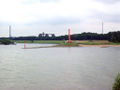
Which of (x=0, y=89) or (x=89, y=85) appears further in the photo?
(x=89, y=85)

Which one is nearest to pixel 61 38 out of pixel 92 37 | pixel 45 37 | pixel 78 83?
pixel 45 37

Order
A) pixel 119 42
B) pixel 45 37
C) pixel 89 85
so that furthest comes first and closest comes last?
1. pixel 45 37
2. pixel 119 42
3. pixel 89 85

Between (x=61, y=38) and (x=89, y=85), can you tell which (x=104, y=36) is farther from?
(x=89, y=85)

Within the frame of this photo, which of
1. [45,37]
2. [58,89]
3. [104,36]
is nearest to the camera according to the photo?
[58,89]

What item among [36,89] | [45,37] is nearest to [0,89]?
[36,89]

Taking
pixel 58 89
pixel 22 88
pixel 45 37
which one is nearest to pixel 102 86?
pixel 58 89

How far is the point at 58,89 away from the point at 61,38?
12589cm

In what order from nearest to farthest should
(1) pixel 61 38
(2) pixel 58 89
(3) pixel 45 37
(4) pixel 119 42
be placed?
(2) pixel 58 89 → (4) pixel 119 42 → (1) pixel 61 38 → (3) pixel 45 37

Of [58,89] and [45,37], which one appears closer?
[58,89]

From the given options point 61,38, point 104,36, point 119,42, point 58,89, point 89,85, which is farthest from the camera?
point 61,38

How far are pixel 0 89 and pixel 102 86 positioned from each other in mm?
4994

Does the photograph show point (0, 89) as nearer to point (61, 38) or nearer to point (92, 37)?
point (92, 37)

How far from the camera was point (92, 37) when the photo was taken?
10431cm

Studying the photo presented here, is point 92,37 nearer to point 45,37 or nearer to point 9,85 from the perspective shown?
point 45,37
